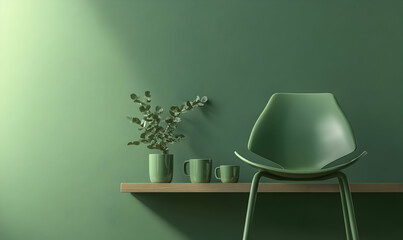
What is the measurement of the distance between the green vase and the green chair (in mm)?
404

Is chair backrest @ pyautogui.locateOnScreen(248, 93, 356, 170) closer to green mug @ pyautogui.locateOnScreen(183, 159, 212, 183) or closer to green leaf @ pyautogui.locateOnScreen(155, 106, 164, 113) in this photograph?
green mug @ pyautogui.locateOnScreen(183, 159, 212, 183)

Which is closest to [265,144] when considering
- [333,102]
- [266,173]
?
[266,173]

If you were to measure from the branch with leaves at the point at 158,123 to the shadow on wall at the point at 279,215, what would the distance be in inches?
10.3

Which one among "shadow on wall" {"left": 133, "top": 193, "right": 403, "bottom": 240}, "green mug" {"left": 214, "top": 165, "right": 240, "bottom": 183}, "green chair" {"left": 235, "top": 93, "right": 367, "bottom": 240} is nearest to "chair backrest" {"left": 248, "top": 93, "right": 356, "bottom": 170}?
"green chair" {"left": 235, "top": 93, "right": 367, "bottom": 240}

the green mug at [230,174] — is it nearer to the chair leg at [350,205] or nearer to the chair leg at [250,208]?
the chair leg at [250,208]

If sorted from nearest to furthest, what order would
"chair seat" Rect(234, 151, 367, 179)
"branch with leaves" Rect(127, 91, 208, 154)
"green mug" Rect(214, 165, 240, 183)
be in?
"chair seat" Rect(234, 151, 367, 179) < "green mug" Rect(214, 165, 240, 183) < "branch with leaves" Rect(127, 91, 208, 154)

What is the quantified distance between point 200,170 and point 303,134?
462 mm

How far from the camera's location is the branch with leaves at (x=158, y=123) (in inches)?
85.0

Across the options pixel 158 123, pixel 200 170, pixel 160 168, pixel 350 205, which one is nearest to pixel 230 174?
pixel 200 170

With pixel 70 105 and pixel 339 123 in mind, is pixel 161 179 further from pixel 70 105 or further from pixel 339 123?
pixel 339 123

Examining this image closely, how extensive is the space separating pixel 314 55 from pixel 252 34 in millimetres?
311

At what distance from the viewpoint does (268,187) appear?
76.9 inches

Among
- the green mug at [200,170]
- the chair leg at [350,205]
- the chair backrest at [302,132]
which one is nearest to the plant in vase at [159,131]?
the green mug at [200,170]

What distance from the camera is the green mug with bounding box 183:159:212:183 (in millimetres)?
2035
